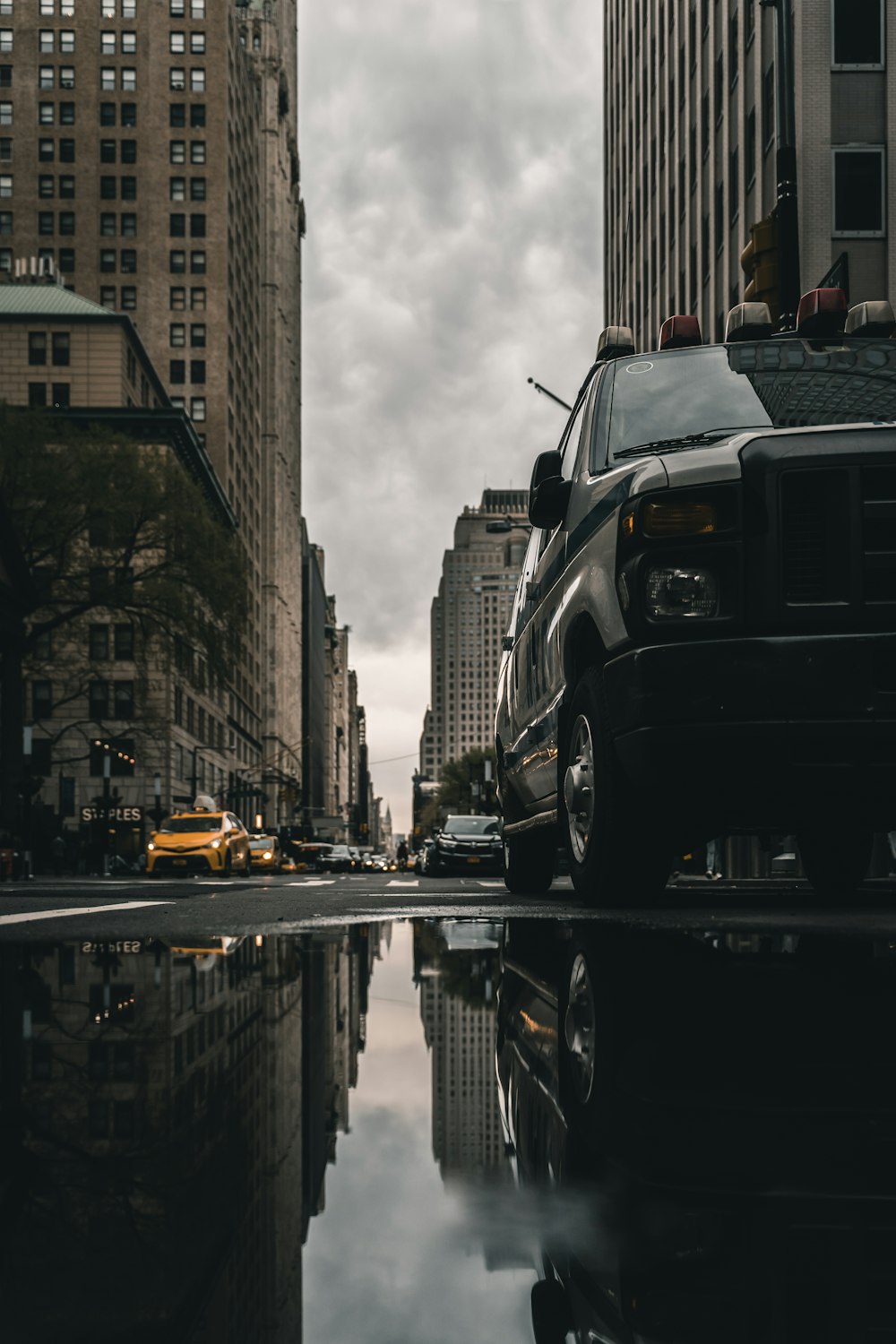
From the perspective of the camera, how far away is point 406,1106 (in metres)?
2.29

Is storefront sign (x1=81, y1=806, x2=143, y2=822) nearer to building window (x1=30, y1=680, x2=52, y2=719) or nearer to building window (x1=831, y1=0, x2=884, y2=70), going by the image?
building window (x1=30, y1=680, x2=52, y2=719)

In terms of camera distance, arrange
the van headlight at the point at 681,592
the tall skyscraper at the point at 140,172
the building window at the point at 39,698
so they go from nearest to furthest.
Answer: the van headlight at the point at 681,592 → the building window at the point at 39,698 → the tall skyscraper at the point at 140,172

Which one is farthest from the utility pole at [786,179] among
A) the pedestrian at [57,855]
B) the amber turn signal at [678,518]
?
the pedestrian at [57,855]

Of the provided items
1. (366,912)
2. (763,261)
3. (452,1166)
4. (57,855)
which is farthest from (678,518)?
(57,855)

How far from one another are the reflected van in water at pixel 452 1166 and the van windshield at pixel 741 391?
3315 mm

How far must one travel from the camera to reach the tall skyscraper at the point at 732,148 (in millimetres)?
32656

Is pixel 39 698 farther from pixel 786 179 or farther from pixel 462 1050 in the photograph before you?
pixel 462 1050

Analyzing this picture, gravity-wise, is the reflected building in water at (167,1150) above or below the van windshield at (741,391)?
below

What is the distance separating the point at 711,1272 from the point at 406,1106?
1.03 meters

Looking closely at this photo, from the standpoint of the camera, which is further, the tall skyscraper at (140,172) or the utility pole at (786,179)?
the tall skyscraper at (140,172)

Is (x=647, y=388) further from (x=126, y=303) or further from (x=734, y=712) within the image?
(x=126, y=303)

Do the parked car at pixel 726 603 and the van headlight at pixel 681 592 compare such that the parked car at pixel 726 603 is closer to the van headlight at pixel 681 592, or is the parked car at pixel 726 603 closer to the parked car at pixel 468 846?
the van headlight at pixel 681 592

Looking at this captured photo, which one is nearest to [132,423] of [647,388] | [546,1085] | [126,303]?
[126,303]

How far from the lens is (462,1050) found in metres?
2.92
